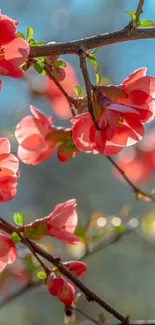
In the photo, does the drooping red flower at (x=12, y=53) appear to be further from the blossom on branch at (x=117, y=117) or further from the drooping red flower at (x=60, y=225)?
the drooping red flower at (x=60, y=225)

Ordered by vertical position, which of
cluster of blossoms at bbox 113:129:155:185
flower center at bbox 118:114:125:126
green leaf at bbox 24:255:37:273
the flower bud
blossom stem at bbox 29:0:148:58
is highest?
blossom stem at bbox 29:0:148:58

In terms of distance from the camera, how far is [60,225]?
2.68 ft

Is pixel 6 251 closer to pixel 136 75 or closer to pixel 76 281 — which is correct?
pixel 76 281

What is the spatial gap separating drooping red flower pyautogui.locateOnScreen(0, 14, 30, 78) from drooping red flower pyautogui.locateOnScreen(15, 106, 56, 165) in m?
0.29

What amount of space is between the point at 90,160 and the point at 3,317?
1.27 metres

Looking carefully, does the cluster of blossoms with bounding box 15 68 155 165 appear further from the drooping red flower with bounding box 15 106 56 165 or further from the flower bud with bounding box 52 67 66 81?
the drooping red flower with bounding box 15 106 56 165

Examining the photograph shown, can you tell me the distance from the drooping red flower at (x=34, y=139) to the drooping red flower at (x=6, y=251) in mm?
187

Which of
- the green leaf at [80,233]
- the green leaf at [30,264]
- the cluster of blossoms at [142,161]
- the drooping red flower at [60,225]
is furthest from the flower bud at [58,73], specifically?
the cluster of blossoms at [142,161]

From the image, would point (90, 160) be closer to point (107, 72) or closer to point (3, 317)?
point (107, 72)

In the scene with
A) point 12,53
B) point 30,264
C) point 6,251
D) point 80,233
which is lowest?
point 80,233

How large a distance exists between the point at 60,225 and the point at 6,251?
0.11 metres

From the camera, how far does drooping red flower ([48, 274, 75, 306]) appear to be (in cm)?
80

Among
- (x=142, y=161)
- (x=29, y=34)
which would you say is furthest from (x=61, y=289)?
(x=142, y=161)

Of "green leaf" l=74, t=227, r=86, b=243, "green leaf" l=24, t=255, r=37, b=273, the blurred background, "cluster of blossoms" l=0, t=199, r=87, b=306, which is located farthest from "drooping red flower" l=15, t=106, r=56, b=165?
the blurred background
